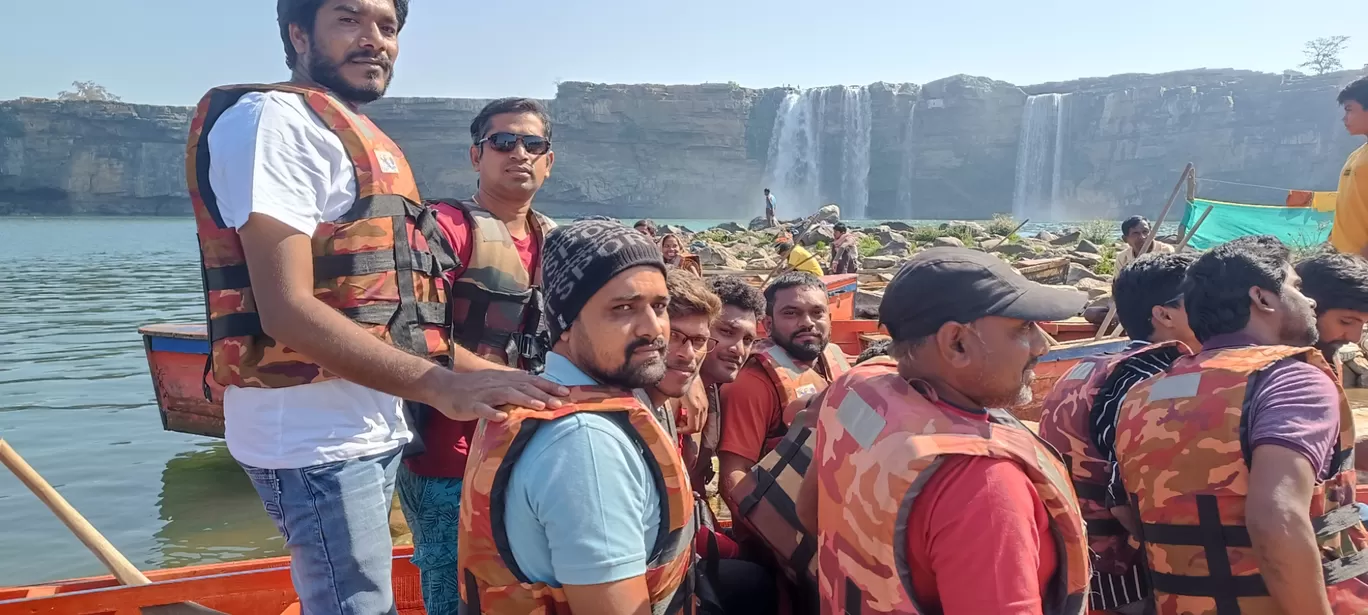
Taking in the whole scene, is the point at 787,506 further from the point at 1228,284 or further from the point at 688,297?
the point at 1228,284

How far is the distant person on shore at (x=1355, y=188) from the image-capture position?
17.1 feet

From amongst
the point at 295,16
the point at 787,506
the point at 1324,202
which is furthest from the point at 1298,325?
the point at 1324,202

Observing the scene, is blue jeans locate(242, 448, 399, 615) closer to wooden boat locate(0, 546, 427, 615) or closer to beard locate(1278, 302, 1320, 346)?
wooden boat locate(0, 546, 427, 615)

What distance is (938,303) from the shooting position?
1.76m

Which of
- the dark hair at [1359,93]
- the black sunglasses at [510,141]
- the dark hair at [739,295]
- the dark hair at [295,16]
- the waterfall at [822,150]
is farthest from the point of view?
the waterfall at [822,150]

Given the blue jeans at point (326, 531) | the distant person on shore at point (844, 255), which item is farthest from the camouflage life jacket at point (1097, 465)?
the distant person on shore at point (844, 255)

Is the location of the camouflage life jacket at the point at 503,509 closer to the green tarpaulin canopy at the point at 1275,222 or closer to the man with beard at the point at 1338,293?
the man with beard at the point at 1338,293

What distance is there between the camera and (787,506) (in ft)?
7.93

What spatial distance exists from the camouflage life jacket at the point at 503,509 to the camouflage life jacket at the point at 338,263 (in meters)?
0.58

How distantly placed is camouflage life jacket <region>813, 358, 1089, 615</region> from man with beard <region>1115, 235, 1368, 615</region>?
2.54ft

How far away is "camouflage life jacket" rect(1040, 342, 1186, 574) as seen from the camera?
8.97ft

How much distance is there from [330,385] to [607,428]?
819 millimetres

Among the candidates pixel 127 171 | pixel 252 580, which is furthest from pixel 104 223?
pixel 252 580

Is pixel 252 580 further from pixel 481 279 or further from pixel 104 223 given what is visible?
pixel 104 223
